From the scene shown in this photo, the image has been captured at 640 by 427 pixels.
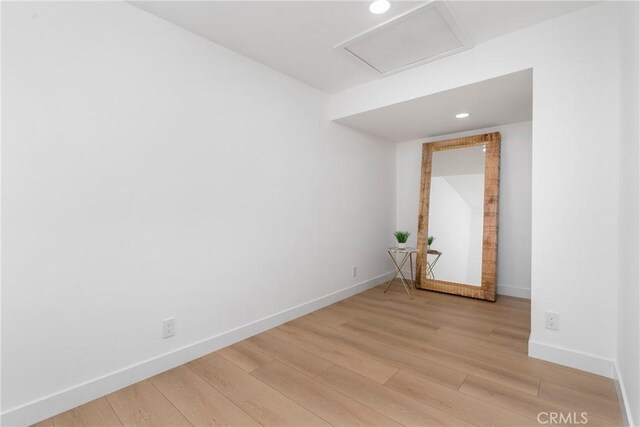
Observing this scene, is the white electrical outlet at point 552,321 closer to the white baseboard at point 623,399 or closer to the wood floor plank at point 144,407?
the white baseboard at point 623,399

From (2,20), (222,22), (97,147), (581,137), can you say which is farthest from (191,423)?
(581,137)

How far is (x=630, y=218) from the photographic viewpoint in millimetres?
1503

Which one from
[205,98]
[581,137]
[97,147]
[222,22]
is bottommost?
[97,147]

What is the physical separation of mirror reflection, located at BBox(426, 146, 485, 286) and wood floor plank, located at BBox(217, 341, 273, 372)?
8.30ft

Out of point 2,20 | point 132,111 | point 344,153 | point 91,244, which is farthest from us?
point 344,153

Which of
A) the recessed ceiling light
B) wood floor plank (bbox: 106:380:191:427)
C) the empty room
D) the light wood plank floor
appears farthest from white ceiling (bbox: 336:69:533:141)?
wood floor plank (bbox: 106:380:191:427)

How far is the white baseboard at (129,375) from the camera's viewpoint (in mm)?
1535

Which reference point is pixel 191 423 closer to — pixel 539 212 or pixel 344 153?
pixel 539 212

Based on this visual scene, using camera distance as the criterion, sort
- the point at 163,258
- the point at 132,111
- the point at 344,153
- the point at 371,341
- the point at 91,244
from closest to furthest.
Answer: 1. the point at 91,244
2. the point at 132,111
3. the point at 163,258
4. the point at 371,341
5. the point at 344,153

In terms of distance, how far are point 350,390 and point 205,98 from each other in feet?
7.32

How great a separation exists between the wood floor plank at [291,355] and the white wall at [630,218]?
1.59 meters

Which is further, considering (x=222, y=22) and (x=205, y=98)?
(x=205, y=98)

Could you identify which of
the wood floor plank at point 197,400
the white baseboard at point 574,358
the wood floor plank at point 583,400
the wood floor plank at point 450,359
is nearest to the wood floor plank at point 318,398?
the wood floor plank at point 197,400

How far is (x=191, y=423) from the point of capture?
1541 millimetres
